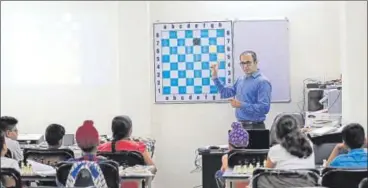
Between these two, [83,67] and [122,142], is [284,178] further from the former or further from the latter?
[83,67]

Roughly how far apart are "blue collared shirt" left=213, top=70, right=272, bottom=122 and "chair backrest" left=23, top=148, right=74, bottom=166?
1.87 metres

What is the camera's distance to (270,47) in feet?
21.9

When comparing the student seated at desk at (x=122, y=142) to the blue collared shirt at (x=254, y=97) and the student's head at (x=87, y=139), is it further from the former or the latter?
the blue collared shirt at (x=254, y=97)

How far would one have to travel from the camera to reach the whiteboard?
666 cm

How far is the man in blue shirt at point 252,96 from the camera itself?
214 inches

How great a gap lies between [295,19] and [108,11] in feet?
6.53

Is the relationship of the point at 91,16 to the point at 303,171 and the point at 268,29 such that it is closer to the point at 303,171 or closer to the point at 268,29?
the point at 268,29

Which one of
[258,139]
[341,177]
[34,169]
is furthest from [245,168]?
[34,169]

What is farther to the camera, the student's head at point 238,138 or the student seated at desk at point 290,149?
the student's head at point 238,138

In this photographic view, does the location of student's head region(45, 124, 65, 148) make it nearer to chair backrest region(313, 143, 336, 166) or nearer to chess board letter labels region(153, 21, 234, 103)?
chair backrest region(313, 143, 336, 166)

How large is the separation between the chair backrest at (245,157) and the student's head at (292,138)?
1.61 feet

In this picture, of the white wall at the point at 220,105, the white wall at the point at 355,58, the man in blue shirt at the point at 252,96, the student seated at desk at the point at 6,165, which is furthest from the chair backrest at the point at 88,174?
the white wall at the point at 220,105

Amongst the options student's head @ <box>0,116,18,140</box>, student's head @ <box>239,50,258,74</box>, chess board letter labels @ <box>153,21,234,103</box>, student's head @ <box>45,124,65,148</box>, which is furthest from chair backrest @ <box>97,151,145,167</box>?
chess board letter labels @ <box>153,21,234,103</box>

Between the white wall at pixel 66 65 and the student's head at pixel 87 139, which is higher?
the white wall at pixel 66 65
